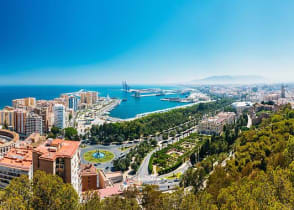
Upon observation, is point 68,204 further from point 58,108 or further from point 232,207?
point 58,108

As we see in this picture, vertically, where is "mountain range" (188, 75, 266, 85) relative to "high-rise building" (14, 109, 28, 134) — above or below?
above

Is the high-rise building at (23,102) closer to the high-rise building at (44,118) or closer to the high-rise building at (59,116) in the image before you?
the high-rise building at (59,116)

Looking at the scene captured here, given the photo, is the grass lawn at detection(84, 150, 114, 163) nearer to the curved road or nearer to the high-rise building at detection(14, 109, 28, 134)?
the curved road

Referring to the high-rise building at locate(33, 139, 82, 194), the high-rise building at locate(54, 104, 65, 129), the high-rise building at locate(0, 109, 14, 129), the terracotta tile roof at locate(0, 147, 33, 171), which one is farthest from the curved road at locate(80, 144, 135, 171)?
the high-rise building at locate(0, 109, 14, 129)

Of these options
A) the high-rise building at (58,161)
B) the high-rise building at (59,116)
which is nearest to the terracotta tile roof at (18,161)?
the high-rise building at (58,161)

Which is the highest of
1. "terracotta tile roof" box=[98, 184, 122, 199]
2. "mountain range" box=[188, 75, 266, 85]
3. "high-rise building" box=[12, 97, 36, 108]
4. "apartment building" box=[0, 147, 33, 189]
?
"mountain range" box=[188, 75, 266, 85]

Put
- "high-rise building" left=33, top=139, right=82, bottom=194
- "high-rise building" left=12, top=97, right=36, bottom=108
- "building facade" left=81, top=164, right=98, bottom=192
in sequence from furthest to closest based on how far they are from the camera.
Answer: "high-rise building" left=12, top=97, right=36, bottom=108 → "building facade" left=81, top=164, right=98, bottom=192 → "high-rise building" left=33, top=139, right=82, bottom=194

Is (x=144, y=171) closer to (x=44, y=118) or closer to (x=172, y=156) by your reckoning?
(x=172, y=156)
